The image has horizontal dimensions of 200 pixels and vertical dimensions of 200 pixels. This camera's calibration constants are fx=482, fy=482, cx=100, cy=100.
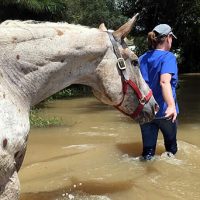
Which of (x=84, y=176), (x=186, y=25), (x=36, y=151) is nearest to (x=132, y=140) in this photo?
(x=36, y=151)

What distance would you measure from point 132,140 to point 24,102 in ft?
17.1

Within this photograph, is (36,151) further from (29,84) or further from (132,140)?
(29,84)

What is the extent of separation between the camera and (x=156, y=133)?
259 inches

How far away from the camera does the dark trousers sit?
6.36 m

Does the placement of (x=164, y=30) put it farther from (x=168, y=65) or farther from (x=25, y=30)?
(x=25, y=30)

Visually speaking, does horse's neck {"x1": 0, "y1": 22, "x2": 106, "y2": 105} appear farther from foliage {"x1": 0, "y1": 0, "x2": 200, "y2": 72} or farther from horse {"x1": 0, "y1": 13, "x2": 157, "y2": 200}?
→ foliage {"x1": 0, "y1": 0, "x2": 200, "y2": 72}

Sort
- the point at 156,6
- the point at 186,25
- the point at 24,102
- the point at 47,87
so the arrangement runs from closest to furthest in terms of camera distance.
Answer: the point at 24,102 < the point at 47,87 < the point at 186,25 < the point at 156,6

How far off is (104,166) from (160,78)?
1.48 meters

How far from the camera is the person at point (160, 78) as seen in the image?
587 cm

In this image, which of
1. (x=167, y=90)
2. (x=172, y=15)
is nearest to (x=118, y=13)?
(x=172, y=15)

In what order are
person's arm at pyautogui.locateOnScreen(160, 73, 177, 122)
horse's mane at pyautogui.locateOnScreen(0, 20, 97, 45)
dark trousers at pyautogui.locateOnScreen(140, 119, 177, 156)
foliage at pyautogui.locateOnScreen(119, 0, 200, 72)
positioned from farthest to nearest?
foliage at pyautogui.locateOnScreen(119, 0, 200, 72) < dark trousers at pyautogui.locateOnScreen(140, 119, 177, 156) < person's arm at pyautogui.locateOnScreen(160, 73, 177, 122) < horse's mane at pyautogui.locateOnScreen(0, 20, 97, 45)

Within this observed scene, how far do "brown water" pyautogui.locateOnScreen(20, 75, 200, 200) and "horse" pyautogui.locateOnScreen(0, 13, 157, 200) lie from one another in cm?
162

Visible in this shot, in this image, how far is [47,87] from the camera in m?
3.51

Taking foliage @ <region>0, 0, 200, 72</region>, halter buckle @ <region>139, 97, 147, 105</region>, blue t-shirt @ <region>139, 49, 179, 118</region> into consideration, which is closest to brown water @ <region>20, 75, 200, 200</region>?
blue t-shirt @ <region>139, 49, 179, 118</region>
